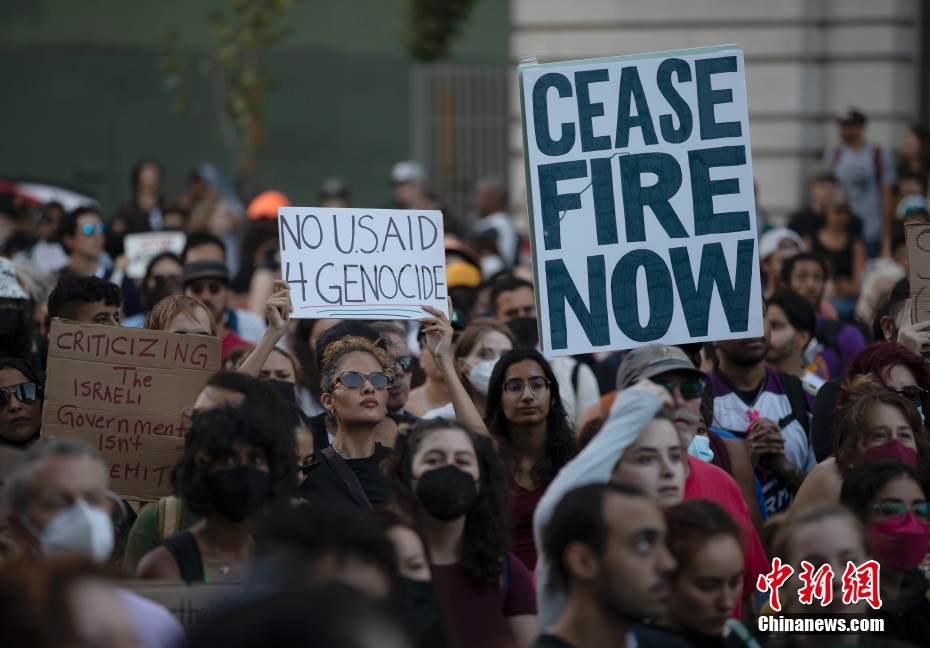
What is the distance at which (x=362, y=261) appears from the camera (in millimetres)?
6383

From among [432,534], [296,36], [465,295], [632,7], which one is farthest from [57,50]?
[432,534]

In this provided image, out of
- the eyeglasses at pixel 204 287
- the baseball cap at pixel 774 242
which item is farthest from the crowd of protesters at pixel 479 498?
the baseball cap at pixel 774 242

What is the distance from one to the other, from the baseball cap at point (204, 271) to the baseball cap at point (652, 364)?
3118 mm

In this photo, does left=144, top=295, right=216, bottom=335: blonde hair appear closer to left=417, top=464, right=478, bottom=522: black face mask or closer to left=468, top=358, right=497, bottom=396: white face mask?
left=468, top=358, right=497, bottom=396: white face mask

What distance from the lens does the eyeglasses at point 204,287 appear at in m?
7.57

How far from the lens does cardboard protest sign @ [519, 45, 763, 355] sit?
5.77 metres

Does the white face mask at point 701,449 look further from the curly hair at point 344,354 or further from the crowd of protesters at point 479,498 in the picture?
the curly hair at point 344,354

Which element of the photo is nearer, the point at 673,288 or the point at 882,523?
the point at 882,523

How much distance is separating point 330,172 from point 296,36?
1.85 m

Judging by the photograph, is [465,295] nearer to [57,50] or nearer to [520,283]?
[520,283]

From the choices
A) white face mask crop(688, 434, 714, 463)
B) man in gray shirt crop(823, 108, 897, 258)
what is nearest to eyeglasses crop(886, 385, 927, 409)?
white face mask crop(688, 434, 714, 463)

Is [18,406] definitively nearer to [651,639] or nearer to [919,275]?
[651,639]

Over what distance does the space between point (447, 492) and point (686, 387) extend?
3.80 feet

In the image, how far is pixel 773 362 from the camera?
23.3 ft
